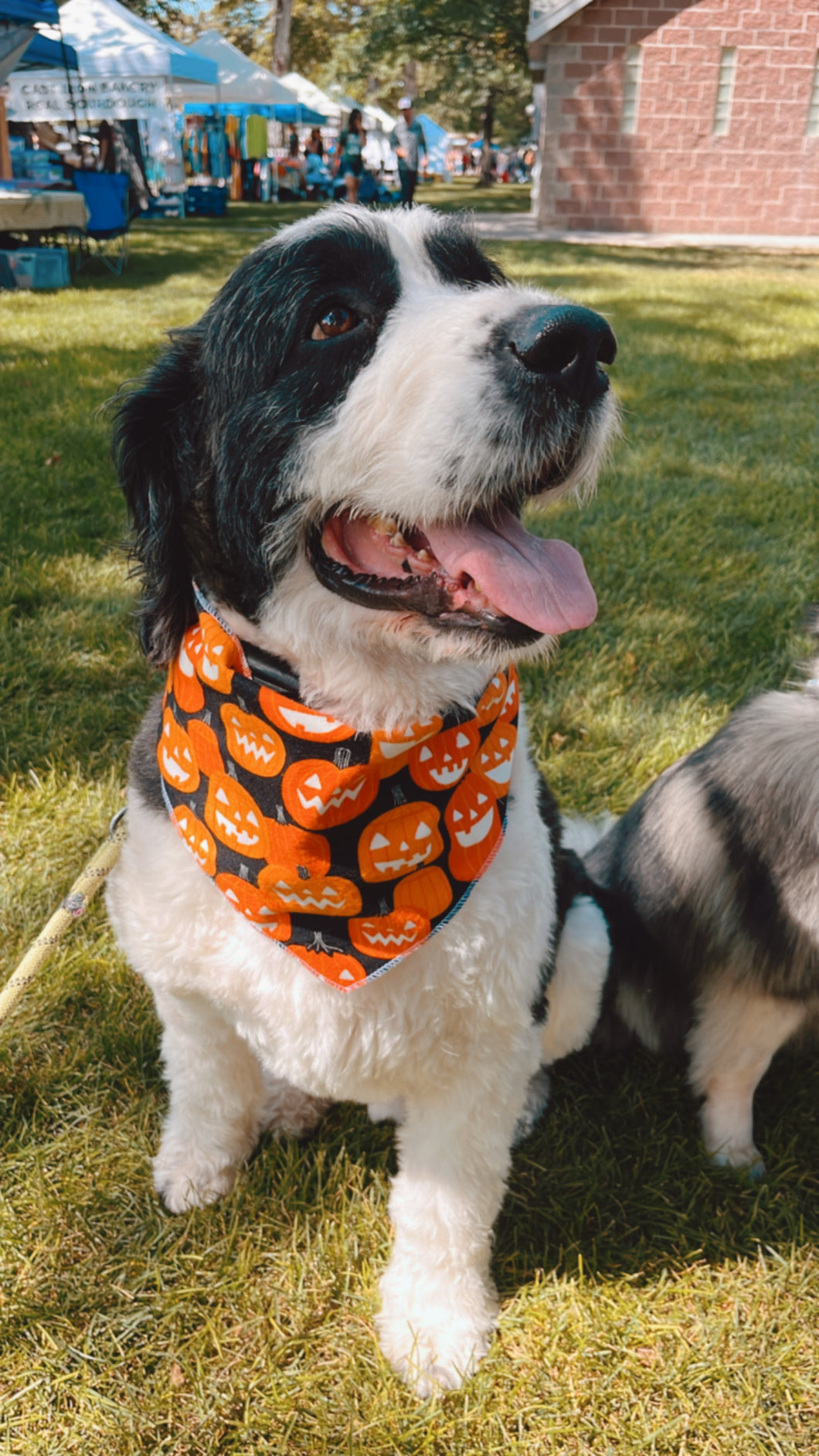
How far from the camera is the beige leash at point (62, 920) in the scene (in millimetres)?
1814

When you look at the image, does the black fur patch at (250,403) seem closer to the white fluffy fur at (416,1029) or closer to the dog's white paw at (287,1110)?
the white fluffy fur at (416,1029)

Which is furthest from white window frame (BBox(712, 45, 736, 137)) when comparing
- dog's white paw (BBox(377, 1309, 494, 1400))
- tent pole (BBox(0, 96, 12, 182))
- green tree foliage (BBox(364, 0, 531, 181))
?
dog's white paw (BBox(377, 1309, 494, 1400))

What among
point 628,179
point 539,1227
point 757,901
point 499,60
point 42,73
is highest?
point 499,60

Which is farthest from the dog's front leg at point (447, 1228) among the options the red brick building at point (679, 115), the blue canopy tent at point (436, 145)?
the blue canopy tent at point (436, 145)

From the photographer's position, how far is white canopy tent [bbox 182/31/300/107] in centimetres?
2520

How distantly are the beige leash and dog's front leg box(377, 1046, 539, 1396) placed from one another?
0.74 metres

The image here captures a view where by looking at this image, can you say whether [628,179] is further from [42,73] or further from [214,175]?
[214,175]

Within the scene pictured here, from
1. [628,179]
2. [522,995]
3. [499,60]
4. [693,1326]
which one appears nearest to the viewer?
[522,995]

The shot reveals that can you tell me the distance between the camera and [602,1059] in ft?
7.48

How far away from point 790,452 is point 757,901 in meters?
4.46

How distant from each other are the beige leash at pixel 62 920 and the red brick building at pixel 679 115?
19.2 m

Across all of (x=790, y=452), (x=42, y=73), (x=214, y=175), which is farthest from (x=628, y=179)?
(x=790, y=452)

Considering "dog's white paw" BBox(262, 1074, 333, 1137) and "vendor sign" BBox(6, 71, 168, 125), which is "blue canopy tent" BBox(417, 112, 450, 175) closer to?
"vendor sign" BBox(6, 71, 168, 125)

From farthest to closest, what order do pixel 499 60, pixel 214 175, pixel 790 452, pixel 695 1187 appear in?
pixel 499 60, pixel 214 175, pixel 790 452, pixel 695 1187
